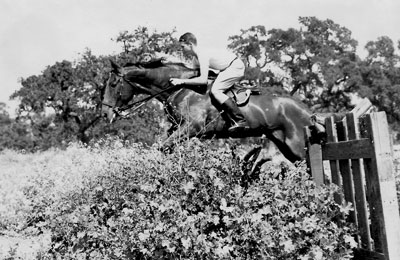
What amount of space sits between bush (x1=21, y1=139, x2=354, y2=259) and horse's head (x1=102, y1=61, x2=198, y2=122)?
176 inches

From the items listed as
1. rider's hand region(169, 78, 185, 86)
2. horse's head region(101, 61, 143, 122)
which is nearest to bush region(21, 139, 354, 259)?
rider's hand region(169, 78, 185, 86)

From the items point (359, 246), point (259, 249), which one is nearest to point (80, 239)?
point (259, 249)

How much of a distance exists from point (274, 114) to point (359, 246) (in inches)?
189

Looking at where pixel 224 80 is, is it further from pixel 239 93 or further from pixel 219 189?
pixel 219 189

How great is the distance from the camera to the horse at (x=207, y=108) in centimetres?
838

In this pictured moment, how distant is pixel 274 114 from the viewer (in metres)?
8.71

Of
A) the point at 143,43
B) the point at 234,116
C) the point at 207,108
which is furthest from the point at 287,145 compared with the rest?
the point at 143,43

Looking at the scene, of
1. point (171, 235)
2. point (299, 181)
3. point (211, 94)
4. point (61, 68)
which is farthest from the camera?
point (61, 68)

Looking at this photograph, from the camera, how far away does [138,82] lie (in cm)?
916

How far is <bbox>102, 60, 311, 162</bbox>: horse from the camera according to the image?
8.38 metres

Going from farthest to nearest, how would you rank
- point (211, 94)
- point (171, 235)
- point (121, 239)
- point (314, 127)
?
1. point (211, 94)
2. point (314, 127)
3. point (121, 239)
4. point (171, 235)

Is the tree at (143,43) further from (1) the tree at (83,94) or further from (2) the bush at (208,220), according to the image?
(2) the bush at (208,220)

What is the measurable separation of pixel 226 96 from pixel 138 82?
1.84m

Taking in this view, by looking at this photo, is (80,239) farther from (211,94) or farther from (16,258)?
(211,94)
